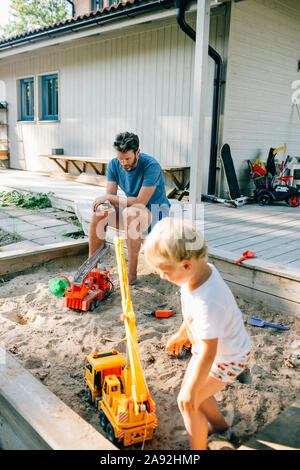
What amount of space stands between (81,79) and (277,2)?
13.6ft

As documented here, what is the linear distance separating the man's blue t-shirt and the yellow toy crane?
5.20 feet

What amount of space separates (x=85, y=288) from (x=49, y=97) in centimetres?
820

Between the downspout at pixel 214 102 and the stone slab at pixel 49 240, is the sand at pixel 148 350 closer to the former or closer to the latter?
the stone slab at pixel 49 240

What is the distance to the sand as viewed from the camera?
2014 mm

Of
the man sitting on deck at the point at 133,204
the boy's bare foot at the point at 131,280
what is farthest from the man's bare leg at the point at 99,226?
the boy's bare foot at the point at 131,280

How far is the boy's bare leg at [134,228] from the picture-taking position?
3.55 meters

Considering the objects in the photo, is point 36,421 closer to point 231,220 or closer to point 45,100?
point 231,220

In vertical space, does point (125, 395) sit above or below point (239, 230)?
below

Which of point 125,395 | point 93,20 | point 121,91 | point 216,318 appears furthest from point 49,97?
point 216,318

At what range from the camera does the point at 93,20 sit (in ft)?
22.6

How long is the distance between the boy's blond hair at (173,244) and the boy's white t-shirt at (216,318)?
0.15 m

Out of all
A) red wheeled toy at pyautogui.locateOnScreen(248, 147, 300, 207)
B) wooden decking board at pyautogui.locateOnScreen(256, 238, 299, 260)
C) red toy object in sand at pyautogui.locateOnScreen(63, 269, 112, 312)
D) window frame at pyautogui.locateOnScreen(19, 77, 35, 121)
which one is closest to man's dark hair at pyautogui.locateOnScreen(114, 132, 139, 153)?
red toy object in sand at pyautogui.locateOnScreen(63, 269, 112, 312)

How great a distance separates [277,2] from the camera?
663 cm

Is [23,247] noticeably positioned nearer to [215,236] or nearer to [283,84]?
[215,236]
